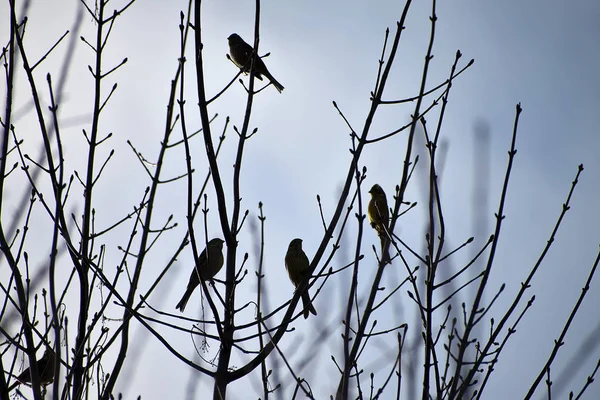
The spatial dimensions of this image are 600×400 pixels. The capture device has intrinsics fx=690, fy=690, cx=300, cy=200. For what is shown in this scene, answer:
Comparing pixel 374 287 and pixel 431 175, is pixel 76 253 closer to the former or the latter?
pixel 374 287

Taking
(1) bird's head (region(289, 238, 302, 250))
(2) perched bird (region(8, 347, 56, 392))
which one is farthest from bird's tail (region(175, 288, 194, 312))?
(1) bird's head (region(289, 238, 302, 250))

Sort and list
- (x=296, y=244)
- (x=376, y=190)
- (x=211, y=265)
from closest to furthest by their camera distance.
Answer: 1. (x=211, y=265)
2. (x=296, y=244)
3. (x=376, y=190)

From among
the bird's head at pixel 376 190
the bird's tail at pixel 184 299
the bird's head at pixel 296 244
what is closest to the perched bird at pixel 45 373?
the bird's tail at pixel 184 299

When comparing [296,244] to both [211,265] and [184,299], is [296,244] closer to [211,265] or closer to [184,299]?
[211,265]

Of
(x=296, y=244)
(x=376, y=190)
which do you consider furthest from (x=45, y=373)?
(x=376, y=190)

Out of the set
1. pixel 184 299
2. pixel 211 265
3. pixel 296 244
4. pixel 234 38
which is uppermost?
pixel 234 38

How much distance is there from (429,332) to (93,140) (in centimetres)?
184

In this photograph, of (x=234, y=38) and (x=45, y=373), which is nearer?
(x=45, y=373)

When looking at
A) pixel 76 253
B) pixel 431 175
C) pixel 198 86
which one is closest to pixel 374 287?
pixel 431 175

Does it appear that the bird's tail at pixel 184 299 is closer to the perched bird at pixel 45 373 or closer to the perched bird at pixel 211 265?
the perched bird at pixel 211 265

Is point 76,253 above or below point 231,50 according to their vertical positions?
below

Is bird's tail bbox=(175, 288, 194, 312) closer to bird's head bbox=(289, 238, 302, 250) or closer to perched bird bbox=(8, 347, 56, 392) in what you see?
perched bird bbox=(8, 347, 56, 392)

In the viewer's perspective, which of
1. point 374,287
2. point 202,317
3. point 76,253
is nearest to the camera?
point 374,287

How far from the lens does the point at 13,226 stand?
131 inches
